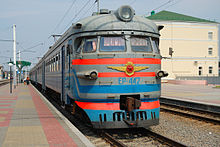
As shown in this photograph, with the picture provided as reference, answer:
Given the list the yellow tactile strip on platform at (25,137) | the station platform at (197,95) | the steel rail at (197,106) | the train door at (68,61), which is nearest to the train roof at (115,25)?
the train door at (68,61)

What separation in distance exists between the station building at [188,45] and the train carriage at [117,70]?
3737 cm

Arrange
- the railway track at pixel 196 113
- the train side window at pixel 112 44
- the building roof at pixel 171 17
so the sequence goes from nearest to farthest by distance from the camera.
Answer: the train side window at pixel 112 44, the railway track at pixel 196 113, the building roof at pixel 171 17

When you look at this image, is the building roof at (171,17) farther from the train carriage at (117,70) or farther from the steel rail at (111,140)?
the steel rail at (111,140)

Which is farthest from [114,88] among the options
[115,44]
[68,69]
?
[68,69]

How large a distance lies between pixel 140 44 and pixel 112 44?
0.89m

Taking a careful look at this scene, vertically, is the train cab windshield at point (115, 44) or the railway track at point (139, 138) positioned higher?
the train cab windshield at point (115, 44)

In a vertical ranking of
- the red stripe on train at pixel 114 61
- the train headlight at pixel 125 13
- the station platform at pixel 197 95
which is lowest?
the station platform at pixel 197 95

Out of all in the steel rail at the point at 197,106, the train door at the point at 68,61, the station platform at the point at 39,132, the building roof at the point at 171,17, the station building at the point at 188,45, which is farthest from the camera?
the building roof at the point at 171,17

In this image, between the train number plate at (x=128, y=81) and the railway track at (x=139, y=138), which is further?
the train number plate at (x=128, y=81)

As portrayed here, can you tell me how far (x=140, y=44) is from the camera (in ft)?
26.5

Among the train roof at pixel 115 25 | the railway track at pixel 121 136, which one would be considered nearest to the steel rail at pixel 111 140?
the railway track at pixel 121 136

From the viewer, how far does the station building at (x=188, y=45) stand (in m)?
45.5

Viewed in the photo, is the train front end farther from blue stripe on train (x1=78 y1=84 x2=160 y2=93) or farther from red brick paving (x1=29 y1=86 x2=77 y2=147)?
red brick paving (x1=29 y1=86 x2=77 y2=147)

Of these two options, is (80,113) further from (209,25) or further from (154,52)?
(209,25)
